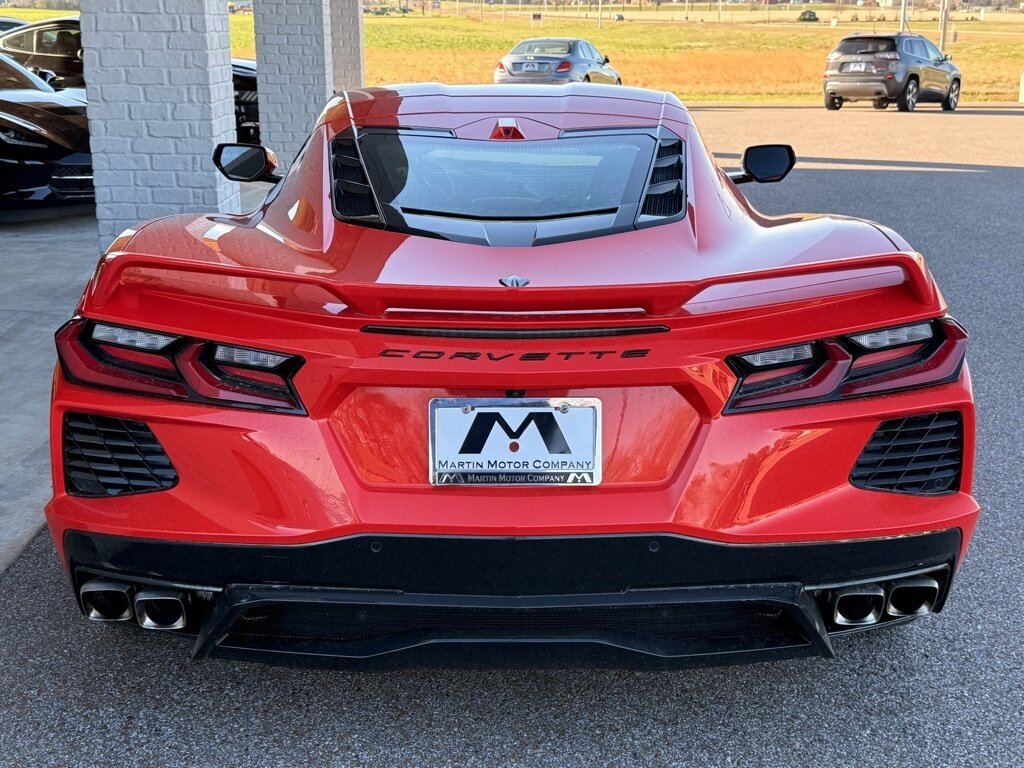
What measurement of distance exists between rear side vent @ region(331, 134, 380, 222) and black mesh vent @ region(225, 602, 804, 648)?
0.98 m

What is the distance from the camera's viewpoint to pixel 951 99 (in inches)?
1051

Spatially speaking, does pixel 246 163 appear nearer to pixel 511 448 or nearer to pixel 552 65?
pixel 511 448

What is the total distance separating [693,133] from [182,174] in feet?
14.5

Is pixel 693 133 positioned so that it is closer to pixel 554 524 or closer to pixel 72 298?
pixel 554 524

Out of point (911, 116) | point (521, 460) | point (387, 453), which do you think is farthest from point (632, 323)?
point (911, 116)

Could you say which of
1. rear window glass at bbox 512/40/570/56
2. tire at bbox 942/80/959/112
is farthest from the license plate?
tire at bbox 942/80/959/112

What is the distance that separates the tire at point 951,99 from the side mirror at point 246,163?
25.4 metres

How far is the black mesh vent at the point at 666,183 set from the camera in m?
2.88

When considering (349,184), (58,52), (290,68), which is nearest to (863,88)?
(290,68)

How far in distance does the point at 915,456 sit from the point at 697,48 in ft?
180

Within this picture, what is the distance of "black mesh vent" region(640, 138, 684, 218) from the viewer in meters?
2.88

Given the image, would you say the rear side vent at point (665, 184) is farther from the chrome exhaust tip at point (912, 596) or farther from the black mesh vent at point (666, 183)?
the chrome exhaust tip at point (912, 596)

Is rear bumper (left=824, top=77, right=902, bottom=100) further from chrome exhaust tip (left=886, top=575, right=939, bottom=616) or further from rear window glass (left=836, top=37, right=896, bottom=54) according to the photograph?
chrome exhaust tip (left=886, top=575, right=939, bottom=616)

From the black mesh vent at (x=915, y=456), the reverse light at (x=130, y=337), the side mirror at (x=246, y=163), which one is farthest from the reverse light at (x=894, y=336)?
the side mirror at (x=246, y=163)
